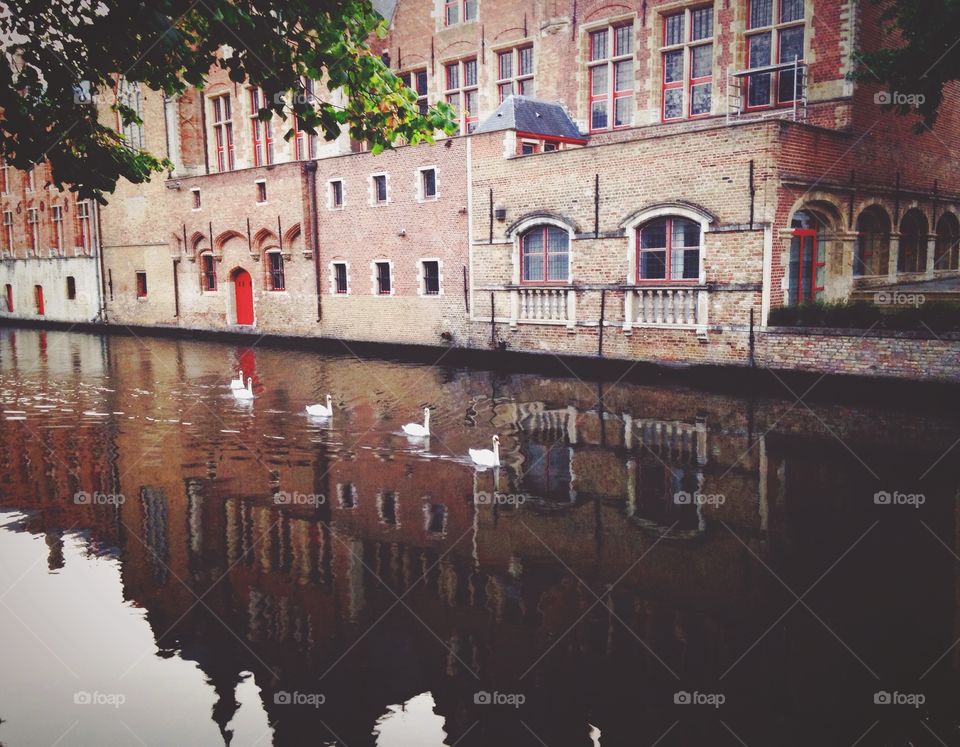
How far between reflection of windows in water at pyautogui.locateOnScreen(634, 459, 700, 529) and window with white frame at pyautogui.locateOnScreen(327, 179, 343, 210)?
1702 cm

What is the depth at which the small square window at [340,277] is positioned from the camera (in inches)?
946

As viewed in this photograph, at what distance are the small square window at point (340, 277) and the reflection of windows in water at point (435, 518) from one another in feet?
56.5

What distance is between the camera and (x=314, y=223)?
24422mm

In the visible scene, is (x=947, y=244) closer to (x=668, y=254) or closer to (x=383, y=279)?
(x=668, y=254)

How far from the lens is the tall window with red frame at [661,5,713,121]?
727 inches

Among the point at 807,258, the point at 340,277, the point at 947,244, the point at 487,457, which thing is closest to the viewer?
the point at 487,457

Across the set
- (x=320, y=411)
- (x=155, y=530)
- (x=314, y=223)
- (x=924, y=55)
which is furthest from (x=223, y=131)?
(x=155, y=530)

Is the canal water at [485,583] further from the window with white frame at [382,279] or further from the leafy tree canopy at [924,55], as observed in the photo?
the window with white frame at [382,279]

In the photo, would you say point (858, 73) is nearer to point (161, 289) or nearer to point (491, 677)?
point (491, 677)

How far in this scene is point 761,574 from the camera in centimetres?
587

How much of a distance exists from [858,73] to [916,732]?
13.1 meters

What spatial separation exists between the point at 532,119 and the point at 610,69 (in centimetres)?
258

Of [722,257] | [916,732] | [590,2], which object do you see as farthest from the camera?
[590,2]

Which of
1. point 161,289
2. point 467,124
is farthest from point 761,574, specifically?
point 161,289
